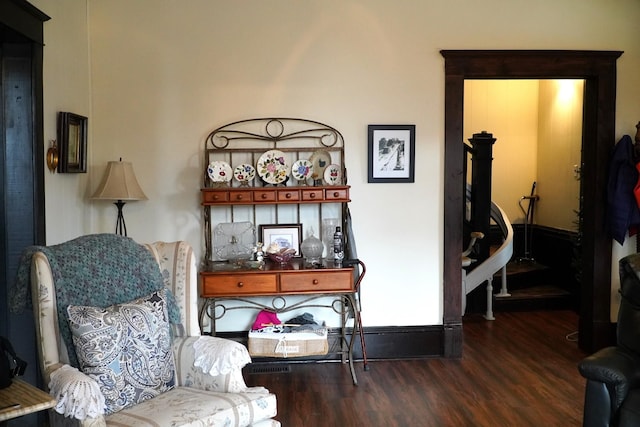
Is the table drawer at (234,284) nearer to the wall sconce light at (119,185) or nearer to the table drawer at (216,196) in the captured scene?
the table drawer at (216,196)

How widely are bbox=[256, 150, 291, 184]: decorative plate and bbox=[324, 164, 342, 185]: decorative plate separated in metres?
0.29

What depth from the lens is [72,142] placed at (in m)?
3.76

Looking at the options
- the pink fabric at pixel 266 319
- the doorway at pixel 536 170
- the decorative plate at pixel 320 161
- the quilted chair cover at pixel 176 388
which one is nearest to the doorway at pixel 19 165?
the quilted chair cover at pixel 176 388

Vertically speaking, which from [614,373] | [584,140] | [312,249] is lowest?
[614,373]

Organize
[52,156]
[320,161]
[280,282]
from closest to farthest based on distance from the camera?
[52,156]
[280,282]
[320,161]

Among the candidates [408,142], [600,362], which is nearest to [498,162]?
[408,142]

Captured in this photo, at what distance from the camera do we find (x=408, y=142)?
4359 millimetres

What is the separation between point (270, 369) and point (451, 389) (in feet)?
4.19

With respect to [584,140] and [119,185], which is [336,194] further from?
[584,140]

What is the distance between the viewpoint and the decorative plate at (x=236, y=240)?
13.5 ft

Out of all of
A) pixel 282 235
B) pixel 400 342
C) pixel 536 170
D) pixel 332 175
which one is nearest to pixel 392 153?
pixel 332 175

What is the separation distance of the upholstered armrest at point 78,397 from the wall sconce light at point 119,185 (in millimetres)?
1897

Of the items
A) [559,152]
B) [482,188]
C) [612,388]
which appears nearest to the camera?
[612,388]

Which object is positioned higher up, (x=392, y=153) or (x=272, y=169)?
(x=392, y=153)
